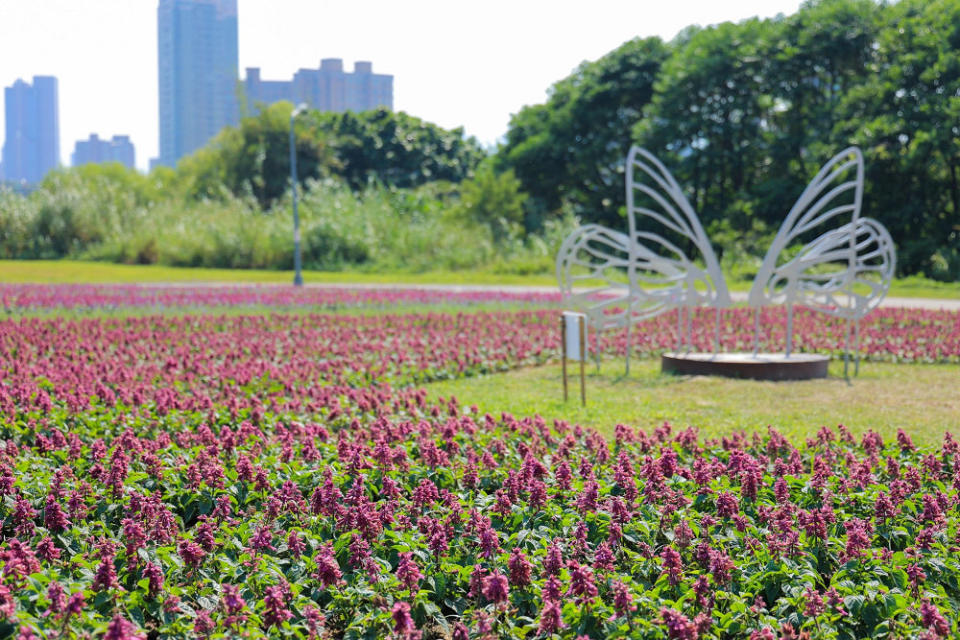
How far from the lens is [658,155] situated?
35250 mm

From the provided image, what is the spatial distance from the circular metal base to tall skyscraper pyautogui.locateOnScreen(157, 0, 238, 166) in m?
162

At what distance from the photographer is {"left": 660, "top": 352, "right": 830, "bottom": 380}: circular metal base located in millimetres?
10523

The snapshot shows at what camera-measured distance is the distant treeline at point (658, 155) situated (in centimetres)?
2845

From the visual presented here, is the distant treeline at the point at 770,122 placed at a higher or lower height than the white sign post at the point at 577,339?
higher

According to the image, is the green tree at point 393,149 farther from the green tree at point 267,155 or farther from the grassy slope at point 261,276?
the grassy slope at point 261,276

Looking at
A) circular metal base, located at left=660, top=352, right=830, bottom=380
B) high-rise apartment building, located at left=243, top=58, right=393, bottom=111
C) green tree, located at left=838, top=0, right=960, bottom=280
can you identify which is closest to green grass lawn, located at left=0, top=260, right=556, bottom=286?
green tree, located at left=838, top=0, right=960, bottom=280

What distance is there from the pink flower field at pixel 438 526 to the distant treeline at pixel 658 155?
24.0m

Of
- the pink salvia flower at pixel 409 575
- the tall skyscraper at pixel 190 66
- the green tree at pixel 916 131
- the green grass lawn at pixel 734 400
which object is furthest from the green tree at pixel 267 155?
the tall skyscraper at pixel 190 66

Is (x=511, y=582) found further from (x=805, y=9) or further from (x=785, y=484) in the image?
(x=805, y=9)

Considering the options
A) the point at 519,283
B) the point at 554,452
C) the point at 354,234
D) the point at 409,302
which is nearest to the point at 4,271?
the point at 354,234

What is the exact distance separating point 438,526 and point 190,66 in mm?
175130

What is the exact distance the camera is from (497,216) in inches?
1623

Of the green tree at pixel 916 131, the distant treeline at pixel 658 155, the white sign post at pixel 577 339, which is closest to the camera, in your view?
the white sign post at pixel 577 339

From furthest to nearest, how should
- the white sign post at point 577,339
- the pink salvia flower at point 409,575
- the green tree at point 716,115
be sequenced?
1. the green tree at point 716,115
2. the white sign post at point 577,339
3. the pink salvia flower at point 409,575
